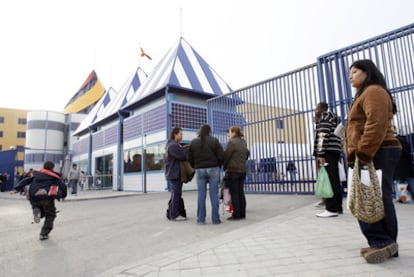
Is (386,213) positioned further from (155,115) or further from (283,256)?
(155,115)

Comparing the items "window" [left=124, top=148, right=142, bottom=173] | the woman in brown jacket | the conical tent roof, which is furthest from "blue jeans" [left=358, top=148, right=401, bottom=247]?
"window" [left=124, top=148, right=142, bottom=173]

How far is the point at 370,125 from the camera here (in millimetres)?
2395

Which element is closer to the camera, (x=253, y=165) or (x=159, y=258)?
(x=159, y=258)

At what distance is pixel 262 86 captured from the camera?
966 cm

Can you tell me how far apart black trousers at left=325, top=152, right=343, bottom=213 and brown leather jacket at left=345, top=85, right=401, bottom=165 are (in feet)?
7.20

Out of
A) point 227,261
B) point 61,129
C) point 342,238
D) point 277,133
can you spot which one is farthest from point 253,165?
point 61,129

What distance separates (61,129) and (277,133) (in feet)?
139

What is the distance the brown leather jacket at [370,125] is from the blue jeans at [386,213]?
0.29 feet

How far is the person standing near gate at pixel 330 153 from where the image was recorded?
185 inches

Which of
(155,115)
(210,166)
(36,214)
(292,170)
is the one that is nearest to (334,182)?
(210,166)

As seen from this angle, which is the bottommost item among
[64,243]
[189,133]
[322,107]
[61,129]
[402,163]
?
[64,243]

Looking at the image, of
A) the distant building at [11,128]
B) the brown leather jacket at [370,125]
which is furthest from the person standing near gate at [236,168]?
the distant building at [11,128]

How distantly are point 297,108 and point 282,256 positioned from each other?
6566 mm

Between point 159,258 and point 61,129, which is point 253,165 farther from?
point 61,129
